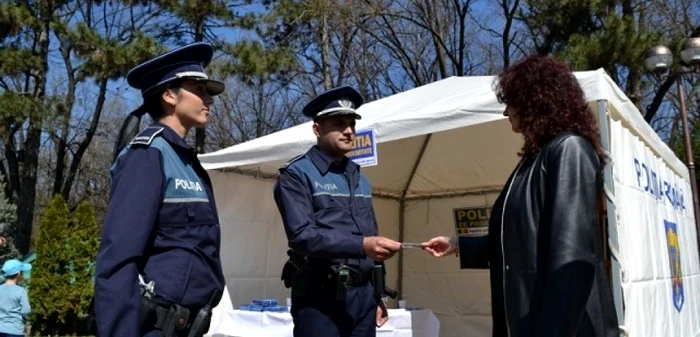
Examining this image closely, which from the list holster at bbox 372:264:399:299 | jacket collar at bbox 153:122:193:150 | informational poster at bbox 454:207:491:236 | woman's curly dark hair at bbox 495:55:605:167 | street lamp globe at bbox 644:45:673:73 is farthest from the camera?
street lamp globe at bbox 644:45:673:73

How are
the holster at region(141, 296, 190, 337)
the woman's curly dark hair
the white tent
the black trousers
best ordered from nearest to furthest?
the holster at region(141, 296, 190, 337)
the woman's curly dark hair
the black trousers
the white tent

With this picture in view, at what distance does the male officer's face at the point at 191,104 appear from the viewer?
2.33 m

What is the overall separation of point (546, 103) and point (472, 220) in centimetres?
671

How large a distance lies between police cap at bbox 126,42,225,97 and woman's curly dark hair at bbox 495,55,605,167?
105 cm

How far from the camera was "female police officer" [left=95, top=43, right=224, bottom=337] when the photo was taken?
1871 mm

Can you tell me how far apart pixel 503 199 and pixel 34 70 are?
16547 millimetres

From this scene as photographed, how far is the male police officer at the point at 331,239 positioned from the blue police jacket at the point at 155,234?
2.42ft

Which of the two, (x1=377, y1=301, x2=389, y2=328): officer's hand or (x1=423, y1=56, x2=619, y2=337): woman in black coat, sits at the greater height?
(x1=423, y1=56, x2=619, y2=337): woman in black coat

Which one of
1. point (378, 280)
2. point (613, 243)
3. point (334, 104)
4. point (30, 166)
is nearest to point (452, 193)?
point (613, 243)

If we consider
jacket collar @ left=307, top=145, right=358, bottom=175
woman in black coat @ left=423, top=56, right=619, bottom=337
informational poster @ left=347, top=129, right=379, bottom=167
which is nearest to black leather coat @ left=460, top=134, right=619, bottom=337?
woman in black coat @ left=423, top=56, right=619, bottom=337

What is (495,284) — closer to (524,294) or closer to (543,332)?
(524,294)

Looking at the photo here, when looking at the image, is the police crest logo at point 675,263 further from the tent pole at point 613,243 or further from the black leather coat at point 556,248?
the black leather coat at point 556,248

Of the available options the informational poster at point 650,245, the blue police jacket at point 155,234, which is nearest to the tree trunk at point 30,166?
the informational poster at point 650,245

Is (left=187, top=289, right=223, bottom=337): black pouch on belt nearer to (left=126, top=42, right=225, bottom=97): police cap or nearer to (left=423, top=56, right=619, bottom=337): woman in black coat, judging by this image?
(left=126, top=42, right=225, bottom=97): police cap
